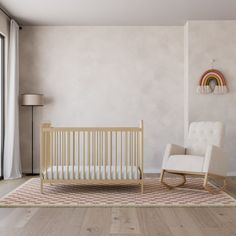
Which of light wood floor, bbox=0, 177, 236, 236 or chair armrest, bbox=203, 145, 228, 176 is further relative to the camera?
chair armrest, bbox=203, 145, 228, 176

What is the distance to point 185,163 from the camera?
4609 mm

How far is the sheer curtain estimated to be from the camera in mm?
5875

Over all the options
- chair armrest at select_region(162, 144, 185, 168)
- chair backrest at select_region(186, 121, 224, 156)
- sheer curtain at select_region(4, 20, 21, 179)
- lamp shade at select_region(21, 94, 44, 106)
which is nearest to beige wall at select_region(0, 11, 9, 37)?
sheer curtain at select_region(4, 20, 21, 179)

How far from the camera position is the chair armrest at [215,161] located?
448cm

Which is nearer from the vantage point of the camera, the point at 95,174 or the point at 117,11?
the point at 95,174

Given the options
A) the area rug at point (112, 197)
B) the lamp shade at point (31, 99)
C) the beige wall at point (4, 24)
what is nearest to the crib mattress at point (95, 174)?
the area rug at point (112, 197)

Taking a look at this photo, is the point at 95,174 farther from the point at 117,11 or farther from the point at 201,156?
the point at 117,11

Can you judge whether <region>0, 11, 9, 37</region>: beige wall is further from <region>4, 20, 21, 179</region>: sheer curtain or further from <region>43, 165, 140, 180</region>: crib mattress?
<region>43, 165, 140, 180</region>: crib mattress

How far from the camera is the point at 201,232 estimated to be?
2.79 meters

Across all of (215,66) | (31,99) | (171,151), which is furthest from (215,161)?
(31,99)

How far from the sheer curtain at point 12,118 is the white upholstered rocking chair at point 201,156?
233cm

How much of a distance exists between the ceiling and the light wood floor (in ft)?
9.45

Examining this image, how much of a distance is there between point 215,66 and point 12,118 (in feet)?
10.4

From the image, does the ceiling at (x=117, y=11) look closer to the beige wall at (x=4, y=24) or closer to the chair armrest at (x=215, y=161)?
the beige wall at (x=4, y=24)
